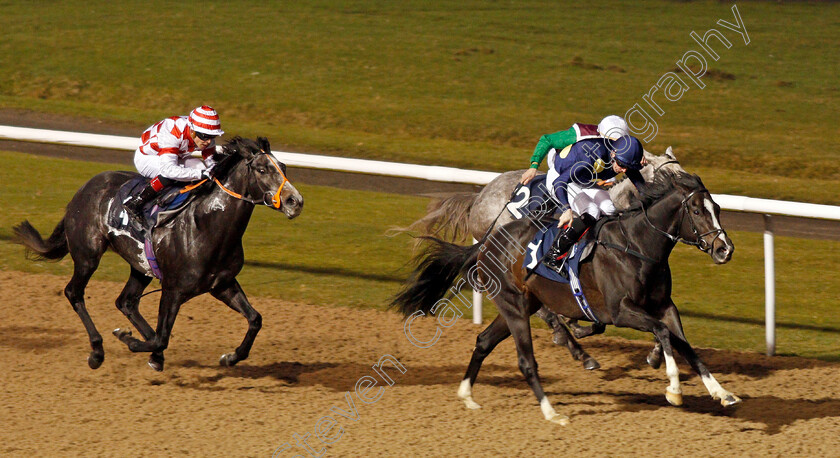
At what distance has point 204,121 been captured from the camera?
6.55m

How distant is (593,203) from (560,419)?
52.3 inches

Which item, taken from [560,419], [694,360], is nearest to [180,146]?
[560,419]

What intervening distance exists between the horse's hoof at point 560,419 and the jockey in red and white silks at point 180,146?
107 inches

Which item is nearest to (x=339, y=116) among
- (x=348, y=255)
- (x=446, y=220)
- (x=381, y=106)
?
(x=381, y=106)

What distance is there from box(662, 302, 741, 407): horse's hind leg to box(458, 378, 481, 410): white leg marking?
47.3 inches

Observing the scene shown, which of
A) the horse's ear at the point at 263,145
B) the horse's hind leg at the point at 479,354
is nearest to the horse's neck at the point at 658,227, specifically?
the horse's hind leg at the point at 479,354

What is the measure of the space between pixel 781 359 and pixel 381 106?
11468 mm

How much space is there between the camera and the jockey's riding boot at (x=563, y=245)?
5.99 m

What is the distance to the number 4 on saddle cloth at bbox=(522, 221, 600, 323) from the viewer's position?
5953 mm

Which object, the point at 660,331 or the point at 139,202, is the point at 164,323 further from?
the point at 660,331

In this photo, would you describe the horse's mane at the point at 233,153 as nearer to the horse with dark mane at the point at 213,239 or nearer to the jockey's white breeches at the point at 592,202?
the horse with dark mane at the point at 213,239

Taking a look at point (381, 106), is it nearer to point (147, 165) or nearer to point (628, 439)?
point (147, 165)

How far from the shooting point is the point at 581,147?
6.54 m

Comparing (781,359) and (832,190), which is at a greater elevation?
(781,359)
